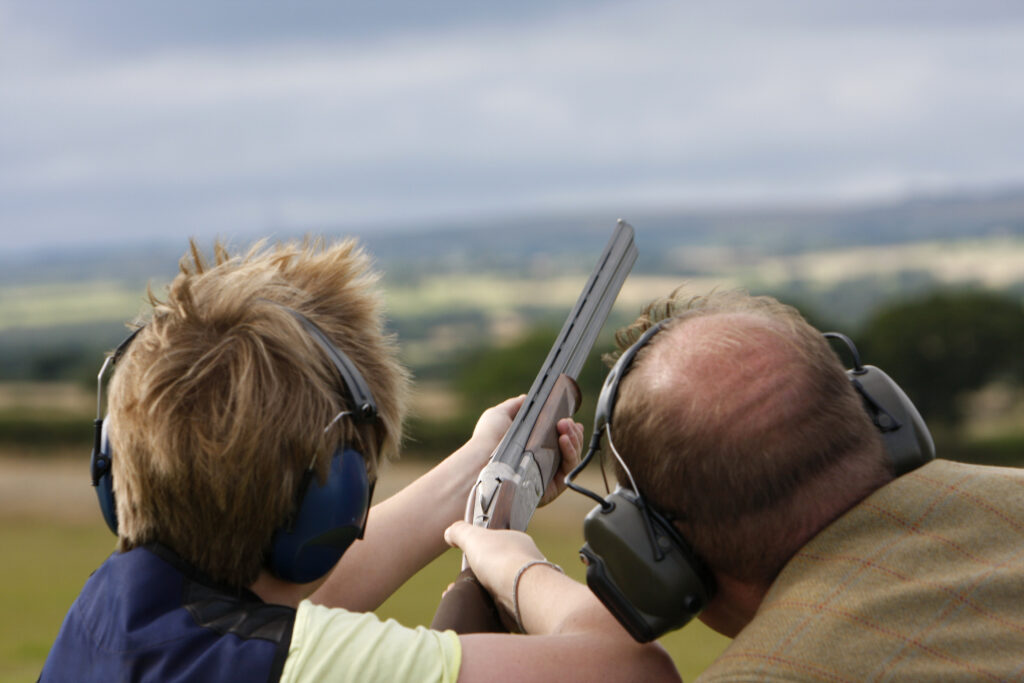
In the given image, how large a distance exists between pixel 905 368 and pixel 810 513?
2205 centimetres

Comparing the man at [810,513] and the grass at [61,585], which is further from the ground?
the man at [810,513]

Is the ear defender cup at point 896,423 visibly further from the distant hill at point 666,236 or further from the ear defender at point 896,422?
the distant hill at point 666,236

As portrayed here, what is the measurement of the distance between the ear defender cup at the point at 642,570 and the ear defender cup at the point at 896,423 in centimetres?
42

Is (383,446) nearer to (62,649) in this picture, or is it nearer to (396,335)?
(396,335)

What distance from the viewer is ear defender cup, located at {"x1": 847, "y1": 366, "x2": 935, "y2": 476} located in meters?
1.84

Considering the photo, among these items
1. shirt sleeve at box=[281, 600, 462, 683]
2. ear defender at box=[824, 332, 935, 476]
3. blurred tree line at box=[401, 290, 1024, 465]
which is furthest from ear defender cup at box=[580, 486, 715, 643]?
blurred tree line at box=[401, 290, 1024, 465]

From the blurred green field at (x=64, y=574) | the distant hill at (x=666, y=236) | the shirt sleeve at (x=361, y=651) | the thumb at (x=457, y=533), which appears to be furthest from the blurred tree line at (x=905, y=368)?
the shirt sleeve at (x=361, y=651)

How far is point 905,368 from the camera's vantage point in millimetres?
22141

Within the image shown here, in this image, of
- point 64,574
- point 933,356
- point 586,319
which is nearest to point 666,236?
point 933,356

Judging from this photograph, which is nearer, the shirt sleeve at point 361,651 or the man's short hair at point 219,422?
the shirt sleeve at point 361,651

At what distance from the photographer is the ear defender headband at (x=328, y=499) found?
1896 millimetres

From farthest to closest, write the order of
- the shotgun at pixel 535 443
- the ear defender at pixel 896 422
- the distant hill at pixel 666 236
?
the distant hill at pixel 666 236 → the shotgun at pixel 535 443 → the ear defender at pixel 896 422

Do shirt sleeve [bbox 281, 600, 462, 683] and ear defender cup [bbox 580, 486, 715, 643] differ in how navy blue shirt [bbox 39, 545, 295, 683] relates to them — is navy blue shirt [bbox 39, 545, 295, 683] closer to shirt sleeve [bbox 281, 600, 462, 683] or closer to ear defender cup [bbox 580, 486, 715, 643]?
shirt sleeve [bbox 281, 600, 462, 683]

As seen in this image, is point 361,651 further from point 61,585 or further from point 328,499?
point 61,585
